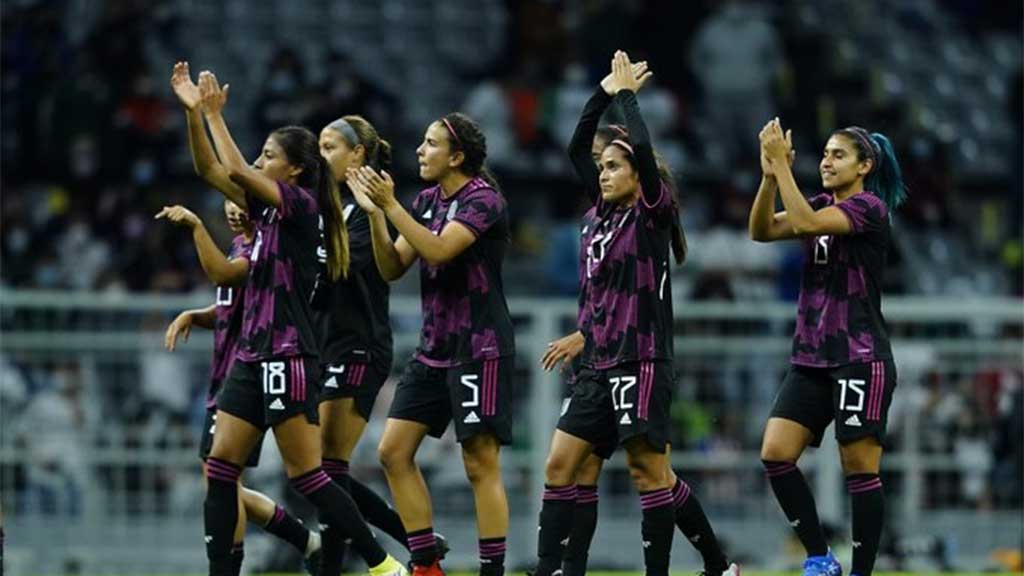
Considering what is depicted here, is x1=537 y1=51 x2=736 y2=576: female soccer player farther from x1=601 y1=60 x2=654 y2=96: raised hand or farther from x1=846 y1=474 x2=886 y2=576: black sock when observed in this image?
x1=846 y1=474 x2=886 y2=576: black sock

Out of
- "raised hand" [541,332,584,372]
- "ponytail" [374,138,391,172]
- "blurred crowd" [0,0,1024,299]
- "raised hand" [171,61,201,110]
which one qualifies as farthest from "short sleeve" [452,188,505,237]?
"blurred crowd" [0,0,1024,299]

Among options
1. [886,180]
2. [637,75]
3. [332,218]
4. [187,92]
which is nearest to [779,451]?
[886,180]

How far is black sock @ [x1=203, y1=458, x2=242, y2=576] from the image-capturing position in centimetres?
1106

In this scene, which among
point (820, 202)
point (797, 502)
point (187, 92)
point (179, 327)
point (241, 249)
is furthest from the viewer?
point (179, 327)

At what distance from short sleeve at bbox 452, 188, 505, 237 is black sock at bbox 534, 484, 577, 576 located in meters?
1.23

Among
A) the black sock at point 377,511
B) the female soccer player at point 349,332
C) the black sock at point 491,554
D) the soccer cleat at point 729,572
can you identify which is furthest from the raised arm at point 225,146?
the soccer cleat at point 729,572

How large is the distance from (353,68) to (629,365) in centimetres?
1081

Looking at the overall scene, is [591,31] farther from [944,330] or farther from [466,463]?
[466,463]

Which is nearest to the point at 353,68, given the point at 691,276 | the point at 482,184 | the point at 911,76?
the point at 691,276

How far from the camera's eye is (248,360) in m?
11.0

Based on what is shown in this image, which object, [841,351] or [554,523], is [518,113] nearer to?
[841,351]

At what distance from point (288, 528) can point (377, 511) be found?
0.46 meters

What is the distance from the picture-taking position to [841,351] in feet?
37.4

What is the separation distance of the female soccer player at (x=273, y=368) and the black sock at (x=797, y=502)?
2.00 metres
